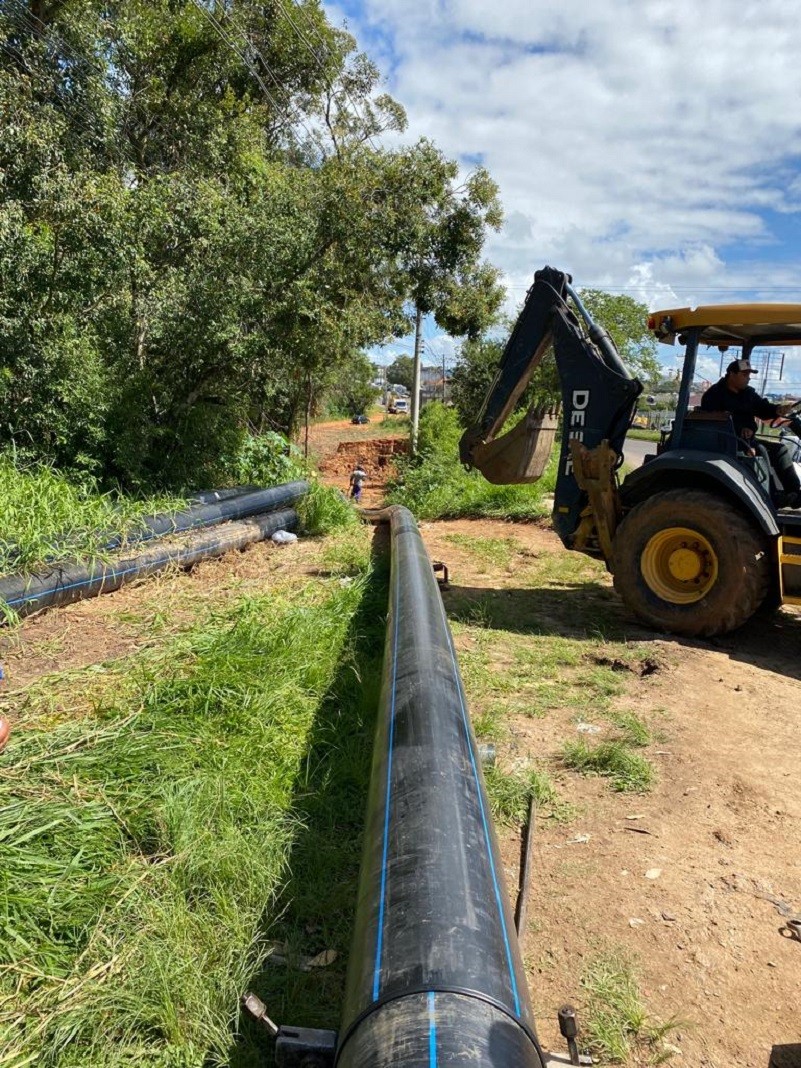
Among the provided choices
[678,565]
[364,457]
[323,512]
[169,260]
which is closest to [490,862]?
[678,565]

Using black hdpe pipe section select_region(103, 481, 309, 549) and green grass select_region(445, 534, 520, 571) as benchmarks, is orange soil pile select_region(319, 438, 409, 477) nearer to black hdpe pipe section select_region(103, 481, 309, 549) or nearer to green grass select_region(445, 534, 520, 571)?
green grass select_region(445, 534, 520, 571)

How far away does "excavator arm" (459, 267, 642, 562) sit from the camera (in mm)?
6430

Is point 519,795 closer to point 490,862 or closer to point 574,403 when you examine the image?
point 490,862

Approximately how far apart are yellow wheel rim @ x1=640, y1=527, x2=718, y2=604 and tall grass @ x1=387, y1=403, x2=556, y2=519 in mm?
5609

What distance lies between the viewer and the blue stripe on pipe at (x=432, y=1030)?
4.71 ft

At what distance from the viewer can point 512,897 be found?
2.83m

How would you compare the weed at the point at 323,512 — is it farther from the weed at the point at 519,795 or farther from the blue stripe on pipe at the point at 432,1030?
the blue stripe on pipe at the point at 432,1030

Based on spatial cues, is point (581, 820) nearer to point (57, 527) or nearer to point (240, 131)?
point (57, 527)

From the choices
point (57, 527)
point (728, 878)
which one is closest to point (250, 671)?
point (728, 878)

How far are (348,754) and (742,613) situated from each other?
354cm

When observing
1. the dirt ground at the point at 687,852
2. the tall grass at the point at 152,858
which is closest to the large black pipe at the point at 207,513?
the dirt ground at the point at 687,852

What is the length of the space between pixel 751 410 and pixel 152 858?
18.4 ft

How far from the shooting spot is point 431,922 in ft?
5.87

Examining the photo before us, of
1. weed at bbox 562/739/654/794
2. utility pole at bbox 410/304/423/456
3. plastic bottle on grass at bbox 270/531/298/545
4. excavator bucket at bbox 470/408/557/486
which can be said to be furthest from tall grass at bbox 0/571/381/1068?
utility pole at bbox 410/304/423/456
